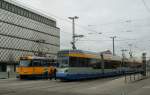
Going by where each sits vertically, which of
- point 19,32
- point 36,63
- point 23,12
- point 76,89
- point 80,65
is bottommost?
point 76,89

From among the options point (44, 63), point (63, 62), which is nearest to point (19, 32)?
point (44, 63)

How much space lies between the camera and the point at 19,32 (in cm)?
9381

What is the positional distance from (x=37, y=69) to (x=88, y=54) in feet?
21.3

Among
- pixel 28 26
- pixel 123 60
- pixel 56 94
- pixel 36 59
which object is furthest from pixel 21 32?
pixel 56 94

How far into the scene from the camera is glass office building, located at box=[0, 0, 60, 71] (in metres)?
86.3

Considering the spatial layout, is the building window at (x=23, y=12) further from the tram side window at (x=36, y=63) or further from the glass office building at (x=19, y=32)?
the tram side window at (x=36, y=63)

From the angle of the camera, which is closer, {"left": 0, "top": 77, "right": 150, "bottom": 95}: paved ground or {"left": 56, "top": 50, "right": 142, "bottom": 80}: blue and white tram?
{"left": 0, "top": 77, "right": 150, "bottom": 95}: paved ground

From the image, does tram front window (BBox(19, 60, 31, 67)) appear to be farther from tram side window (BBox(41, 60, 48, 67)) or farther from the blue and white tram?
the blue and white tram

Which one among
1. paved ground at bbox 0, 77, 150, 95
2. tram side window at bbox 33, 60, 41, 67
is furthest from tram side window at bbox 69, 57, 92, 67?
tram side window at bbox 33, 60, 41, 67

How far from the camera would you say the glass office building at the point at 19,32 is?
86.3 meters

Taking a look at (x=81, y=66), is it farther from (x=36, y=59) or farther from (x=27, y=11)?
(x=27, y=11)

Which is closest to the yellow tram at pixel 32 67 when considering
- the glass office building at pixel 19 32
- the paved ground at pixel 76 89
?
the paved ground at pixel 76 89

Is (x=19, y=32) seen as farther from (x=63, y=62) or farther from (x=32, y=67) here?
(x=63, y=62)

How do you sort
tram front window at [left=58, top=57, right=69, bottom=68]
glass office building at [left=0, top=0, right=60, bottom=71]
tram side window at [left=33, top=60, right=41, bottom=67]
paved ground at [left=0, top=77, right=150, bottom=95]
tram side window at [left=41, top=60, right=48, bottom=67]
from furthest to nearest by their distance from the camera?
1. glass office building at [left=0, top=0, right=60, bottom=71]
2. tram side window at [left=41, top=60, right=48, bottom=67]
3. tram side window at [left=33, top=60, right=41, bottom=67]
4. tram front window at [left=58, top=57, right=69, bottom=68]
5. paved ground at [left=0, top=77, right=150, bottom=95]
